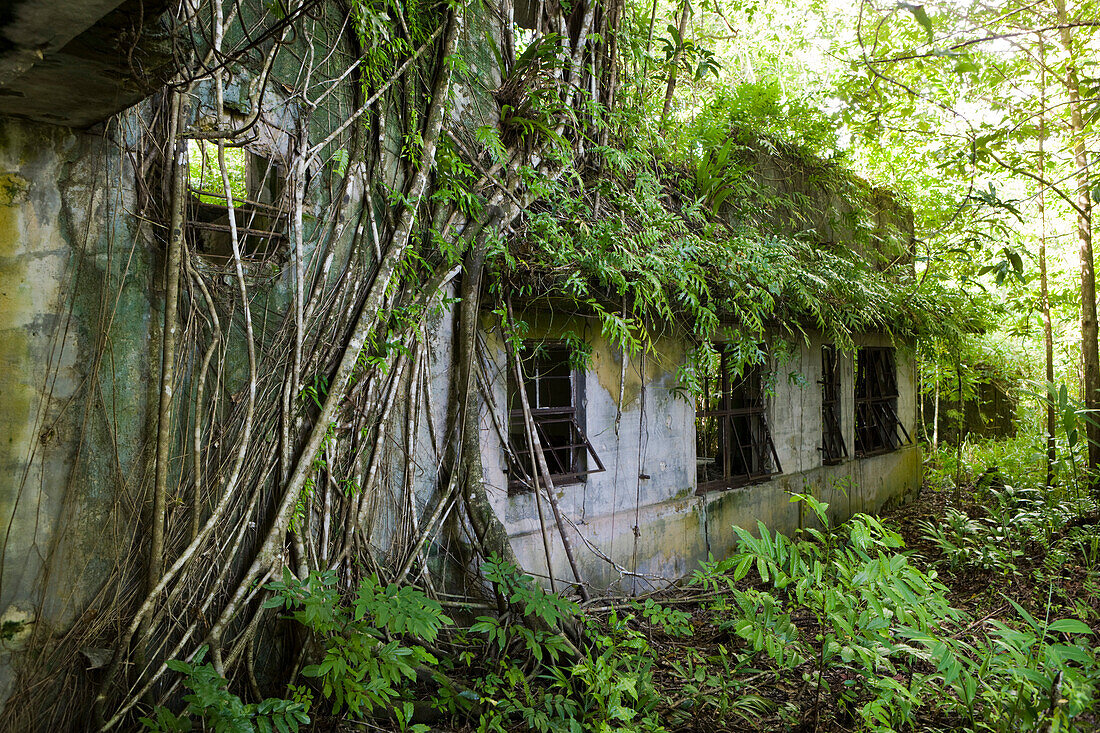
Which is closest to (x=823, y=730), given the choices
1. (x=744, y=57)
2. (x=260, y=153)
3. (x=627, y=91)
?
(x=260, y=153)

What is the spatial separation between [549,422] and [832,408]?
5233mm

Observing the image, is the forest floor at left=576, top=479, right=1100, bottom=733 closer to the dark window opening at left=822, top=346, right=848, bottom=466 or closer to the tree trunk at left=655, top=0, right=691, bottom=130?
the dark window opening at left=822, top=346, right=848, bottom=466

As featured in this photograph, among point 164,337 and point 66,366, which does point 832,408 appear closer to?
point 164,337

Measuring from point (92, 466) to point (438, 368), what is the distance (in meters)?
2.03

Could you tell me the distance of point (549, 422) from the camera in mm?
5414

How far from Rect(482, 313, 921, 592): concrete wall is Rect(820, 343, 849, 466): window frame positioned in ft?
2.96

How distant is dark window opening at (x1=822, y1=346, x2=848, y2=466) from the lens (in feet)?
28.9

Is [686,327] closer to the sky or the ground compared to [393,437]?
closer to the sky

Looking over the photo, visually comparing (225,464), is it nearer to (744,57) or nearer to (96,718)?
(96,718)

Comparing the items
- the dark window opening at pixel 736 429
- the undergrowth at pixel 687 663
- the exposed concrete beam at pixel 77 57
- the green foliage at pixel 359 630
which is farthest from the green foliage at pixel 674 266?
the exposed concrete beam at pixel 77 57

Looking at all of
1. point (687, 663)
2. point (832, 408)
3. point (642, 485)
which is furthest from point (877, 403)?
point (687, 663)

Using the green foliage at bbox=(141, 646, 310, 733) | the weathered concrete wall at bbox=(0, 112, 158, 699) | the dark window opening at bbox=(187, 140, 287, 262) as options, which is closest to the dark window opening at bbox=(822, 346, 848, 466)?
the dark window opening at bbox=(187, 140, 287, 262)

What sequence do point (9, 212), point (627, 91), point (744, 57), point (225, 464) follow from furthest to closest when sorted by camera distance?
point (744, 57)
point (627, 91)
point (225, 464)
point (9, 212)

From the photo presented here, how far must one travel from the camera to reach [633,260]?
5.07 m
